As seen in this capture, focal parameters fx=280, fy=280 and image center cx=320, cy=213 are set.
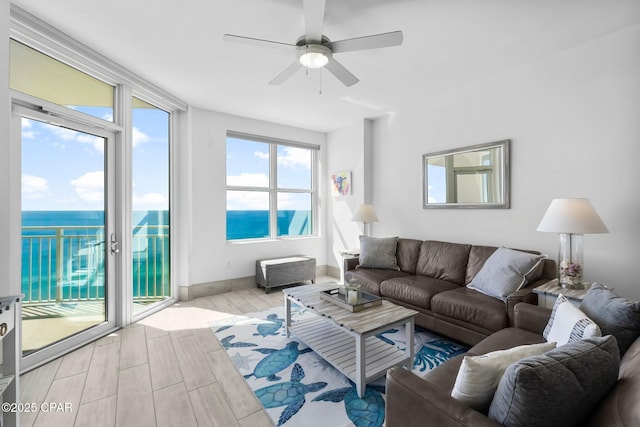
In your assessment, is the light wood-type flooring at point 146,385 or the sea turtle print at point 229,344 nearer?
the light wood-type flooring at point 146,385

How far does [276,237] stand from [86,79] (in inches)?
125

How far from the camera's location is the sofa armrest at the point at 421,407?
0.95m

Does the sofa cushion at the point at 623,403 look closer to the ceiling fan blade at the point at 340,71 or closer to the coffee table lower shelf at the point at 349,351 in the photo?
the coffee table lower shelf at the point at 349,351

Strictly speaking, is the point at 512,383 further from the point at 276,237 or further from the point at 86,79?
the point at 276,237

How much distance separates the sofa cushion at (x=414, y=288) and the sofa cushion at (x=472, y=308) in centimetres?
10

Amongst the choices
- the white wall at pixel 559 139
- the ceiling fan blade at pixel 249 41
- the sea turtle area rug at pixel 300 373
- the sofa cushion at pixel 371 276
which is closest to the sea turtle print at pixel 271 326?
the sea turtle area rug at pixel 300 373

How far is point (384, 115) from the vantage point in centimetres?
438

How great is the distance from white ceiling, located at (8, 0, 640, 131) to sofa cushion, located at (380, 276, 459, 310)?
2.26 metres

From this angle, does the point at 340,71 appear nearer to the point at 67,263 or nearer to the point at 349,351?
the point at 349,351

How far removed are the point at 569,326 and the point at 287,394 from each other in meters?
1.69

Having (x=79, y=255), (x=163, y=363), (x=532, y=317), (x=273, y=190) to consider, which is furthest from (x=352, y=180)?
(x=79, y=255)

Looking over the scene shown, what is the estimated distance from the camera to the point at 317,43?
7.07ft

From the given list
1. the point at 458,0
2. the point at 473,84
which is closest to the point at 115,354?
the point at 458,0

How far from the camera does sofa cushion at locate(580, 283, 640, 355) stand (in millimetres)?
1223
